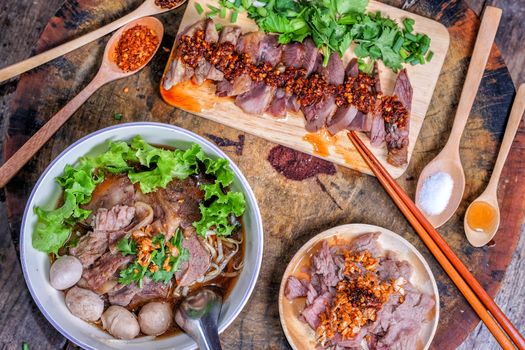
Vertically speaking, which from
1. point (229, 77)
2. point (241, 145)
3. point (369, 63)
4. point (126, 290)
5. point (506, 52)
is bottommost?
point (126, 290)

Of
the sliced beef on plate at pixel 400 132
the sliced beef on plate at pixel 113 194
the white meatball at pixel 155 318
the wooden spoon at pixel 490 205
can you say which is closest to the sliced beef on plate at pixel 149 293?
the white meatball at pixel 155 318

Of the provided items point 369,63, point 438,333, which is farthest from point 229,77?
point 438,333

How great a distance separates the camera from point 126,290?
3594 mm

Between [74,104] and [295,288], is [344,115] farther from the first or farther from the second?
[74,104]

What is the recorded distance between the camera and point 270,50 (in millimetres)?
3873

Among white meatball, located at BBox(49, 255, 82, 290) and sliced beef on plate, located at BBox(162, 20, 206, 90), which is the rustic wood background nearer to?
sliced beef on plate, located at BBox(162, 20, 206, 90)

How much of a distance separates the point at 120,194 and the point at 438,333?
248cm

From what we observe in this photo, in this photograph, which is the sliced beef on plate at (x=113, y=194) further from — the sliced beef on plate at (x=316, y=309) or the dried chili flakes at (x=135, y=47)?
the sliced beef on plate at (x=316, y=309)

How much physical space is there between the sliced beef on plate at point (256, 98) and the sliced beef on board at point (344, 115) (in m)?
0.47

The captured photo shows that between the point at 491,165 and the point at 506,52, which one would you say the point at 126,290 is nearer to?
the point at 491,165

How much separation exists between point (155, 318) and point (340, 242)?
138cm

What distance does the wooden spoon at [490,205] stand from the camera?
388cm

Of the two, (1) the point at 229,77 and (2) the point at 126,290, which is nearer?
(2) the point at 126,290

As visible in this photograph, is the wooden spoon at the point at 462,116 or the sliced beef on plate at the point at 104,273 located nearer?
the sliced beef on plate at the point at 104,273
